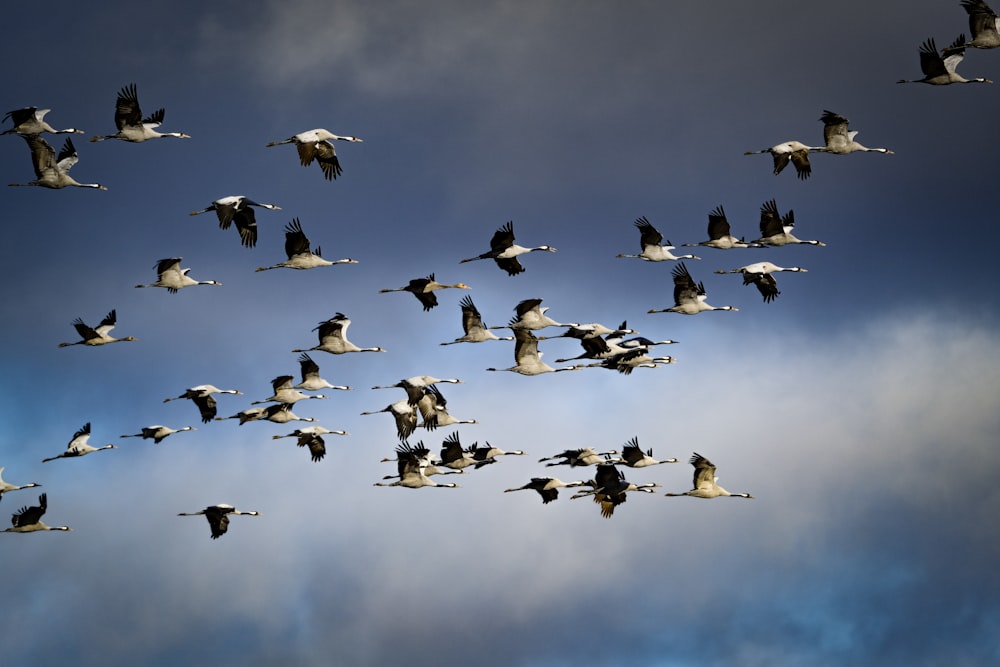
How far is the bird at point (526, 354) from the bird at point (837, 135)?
10.3m

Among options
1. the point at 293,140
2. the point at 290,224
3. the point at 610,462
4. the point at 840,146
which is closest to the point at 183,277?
the point at 290,224

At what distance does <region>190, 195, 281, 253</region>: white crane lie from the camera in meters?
44.0

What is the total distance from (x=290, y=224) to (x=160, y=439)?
920 cm

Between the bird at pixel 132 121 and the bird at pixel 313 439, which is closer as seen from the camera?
the bird at pixel 132 121

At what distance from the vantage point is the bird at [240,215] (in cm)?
4400

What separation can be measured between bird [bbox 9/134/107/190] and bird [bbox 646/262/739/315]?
17508 mm

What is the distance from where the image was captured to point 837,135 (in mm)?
48562

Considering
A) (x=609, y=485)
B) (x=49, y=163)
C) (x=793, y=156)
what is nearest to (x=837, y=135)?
(x=793, y=156)

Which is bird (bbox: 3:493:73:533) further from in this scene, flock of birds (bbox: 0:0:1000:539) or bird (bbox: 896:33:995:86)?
bird (bbox: 896:33:995:86)

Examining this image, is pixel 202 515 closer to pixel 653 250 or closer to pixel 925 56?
pixel 653 250

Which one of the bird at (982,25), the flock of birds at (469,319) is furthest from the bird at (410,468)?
the bird at (982,25)

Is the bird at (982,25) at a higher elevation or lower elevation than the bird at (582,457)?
higher

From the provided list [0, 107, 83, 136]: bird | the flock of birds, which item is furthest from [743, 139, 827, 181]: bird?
[0, 107, 83, 136]: bird

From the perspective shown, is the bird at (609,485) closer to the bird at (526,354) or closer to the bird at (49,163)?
the bird at (526,354)
